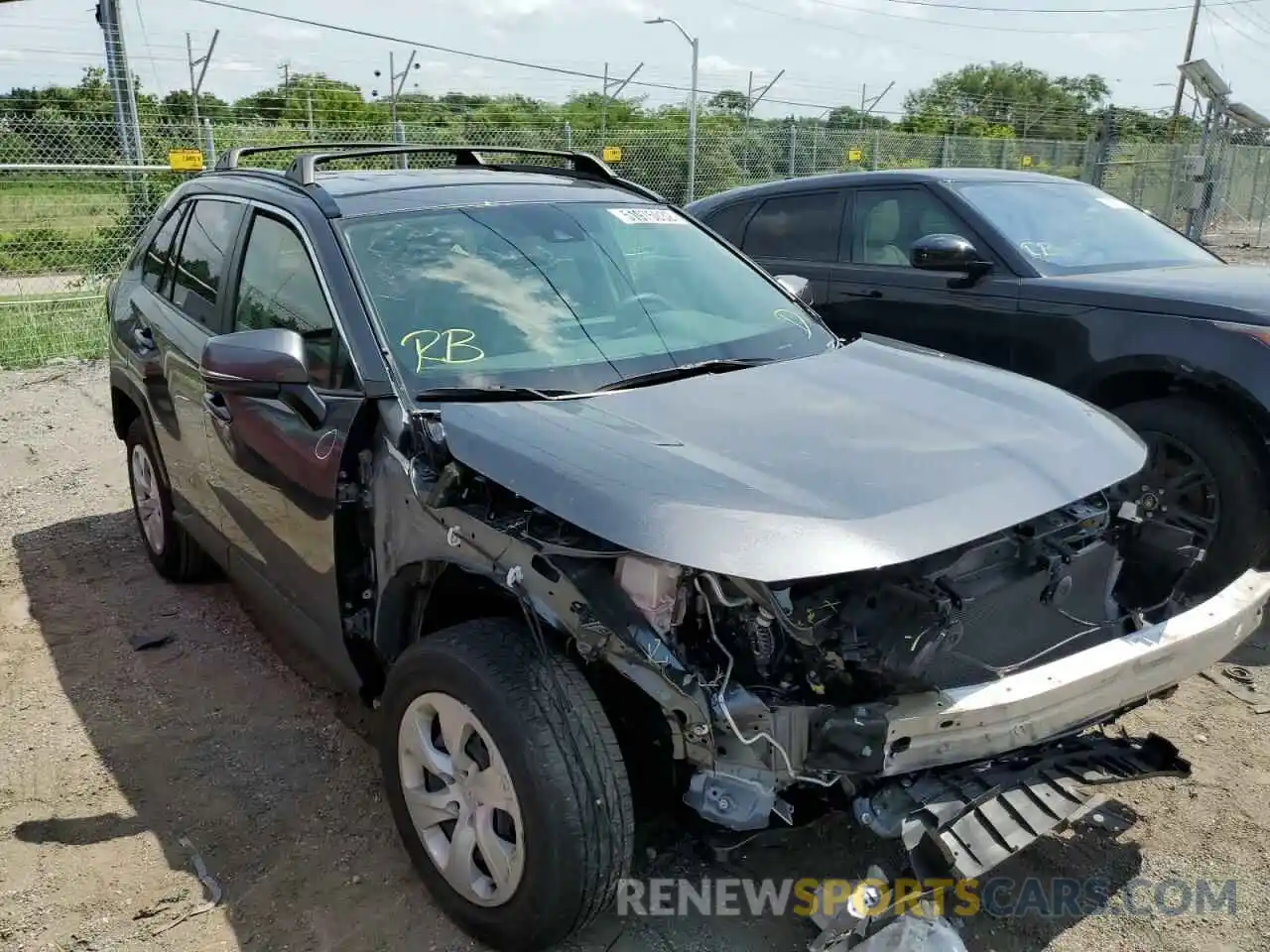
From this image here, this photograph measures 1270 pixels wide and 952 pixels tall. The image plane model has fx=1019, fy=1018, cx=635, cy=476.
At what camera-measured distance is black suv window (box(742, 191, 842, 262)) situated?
6.24 metres

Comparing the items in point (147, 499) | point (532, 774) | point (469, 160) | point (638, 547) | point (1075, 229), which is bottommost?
point (147, 499)

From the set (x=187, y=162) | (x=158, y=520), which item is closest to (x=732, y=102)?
(x=187, y=162)

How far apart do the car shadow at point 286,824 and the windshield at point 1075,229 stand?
3.34 metres

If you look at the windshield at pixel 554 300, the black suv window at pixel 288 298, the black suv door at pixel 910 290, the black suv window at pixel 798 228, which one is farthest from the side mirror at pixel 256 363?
the black suv window at pixel 798 228

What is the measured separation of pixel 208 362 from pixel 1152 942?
3.00 metres

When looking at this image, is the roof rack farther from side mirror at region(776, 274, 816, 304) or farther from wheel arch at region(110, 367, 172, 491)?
wheel arch at region(110, 367, 172, 491)

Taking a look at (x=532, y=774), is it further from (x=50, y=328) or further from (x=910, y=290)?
(x=50, y=328)

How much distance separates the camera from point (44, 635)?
175 inches

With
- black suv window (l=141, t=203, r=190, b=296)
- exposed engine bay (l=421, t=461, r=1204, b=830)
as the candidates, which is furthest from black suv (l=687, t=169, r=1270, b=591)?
Answer: black suv window (l=141, t=203, r=190, b=296)

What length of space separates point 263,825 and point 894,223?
4.62 m

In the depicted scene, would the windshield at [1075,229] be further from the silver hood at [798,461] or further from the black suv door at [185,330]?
the black suv door at [185,330]

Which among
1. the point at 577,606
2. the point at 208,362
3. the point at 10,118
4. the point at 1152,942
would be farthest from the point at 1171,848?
the point at 10,118

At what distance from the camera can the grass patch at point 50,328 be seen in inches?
373

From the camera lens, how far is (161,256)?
181 inches
